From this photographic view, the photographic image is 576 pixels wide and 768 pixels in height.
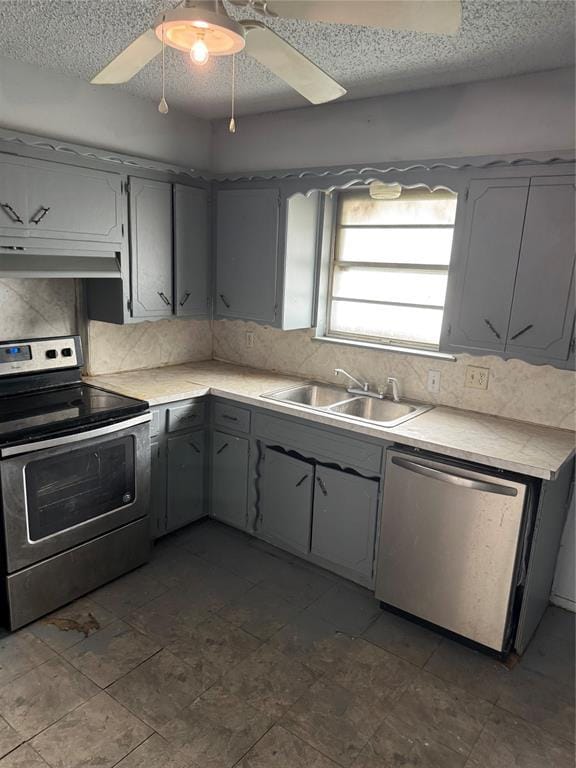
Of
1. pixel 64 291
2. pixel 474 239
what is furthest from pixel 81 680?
pixel 474 239

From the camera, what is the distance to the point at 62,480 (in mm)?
2406

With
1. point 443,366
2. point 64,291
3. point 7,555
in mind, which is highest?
point 64,291

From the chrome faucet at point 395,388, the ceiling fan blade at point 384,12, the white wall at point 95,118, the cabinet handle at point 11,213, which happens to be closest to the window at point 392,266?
the chrome faucet at point 395,388

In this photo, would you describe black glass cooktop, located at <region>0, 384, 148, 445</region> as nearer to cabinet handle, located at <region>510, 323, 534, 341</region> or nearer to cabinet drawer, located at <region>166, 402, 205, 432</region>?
cabinet drawer, located at <region>166, 402, 205, 432</region>

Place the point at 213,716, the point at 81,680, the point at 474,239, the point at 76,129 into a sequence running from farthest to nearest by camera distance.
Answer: the point at 76,129 → the point at 474,239 → the point at 81,680 → the point at 213,716

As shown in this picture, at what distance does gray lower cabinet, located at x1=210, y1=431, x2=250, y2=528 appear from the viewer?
10.1ft

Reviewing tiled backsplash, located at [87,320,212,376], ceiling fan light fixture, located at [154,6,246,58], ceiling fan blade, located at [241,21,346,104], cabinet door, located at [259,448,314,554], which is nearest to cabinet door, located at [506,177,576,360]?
ceiling fan blade, located at [241,21,346,104]

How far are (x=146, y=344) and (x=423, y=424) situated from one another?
1.84 metres

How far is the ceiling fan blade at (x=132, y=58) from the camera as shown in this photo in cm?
149

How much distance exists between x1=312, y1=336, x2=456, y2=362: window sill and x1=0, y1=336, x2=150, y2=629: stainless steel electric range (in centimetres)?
121

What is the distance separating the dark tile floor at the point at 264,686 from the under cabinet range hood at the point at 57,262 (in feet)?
5.17

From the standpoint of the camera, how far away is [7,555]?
7.40 ft

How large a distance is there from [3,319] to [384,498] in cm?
212

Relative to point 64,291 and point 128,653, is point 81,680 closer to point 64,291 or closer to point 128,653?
point 128,653
